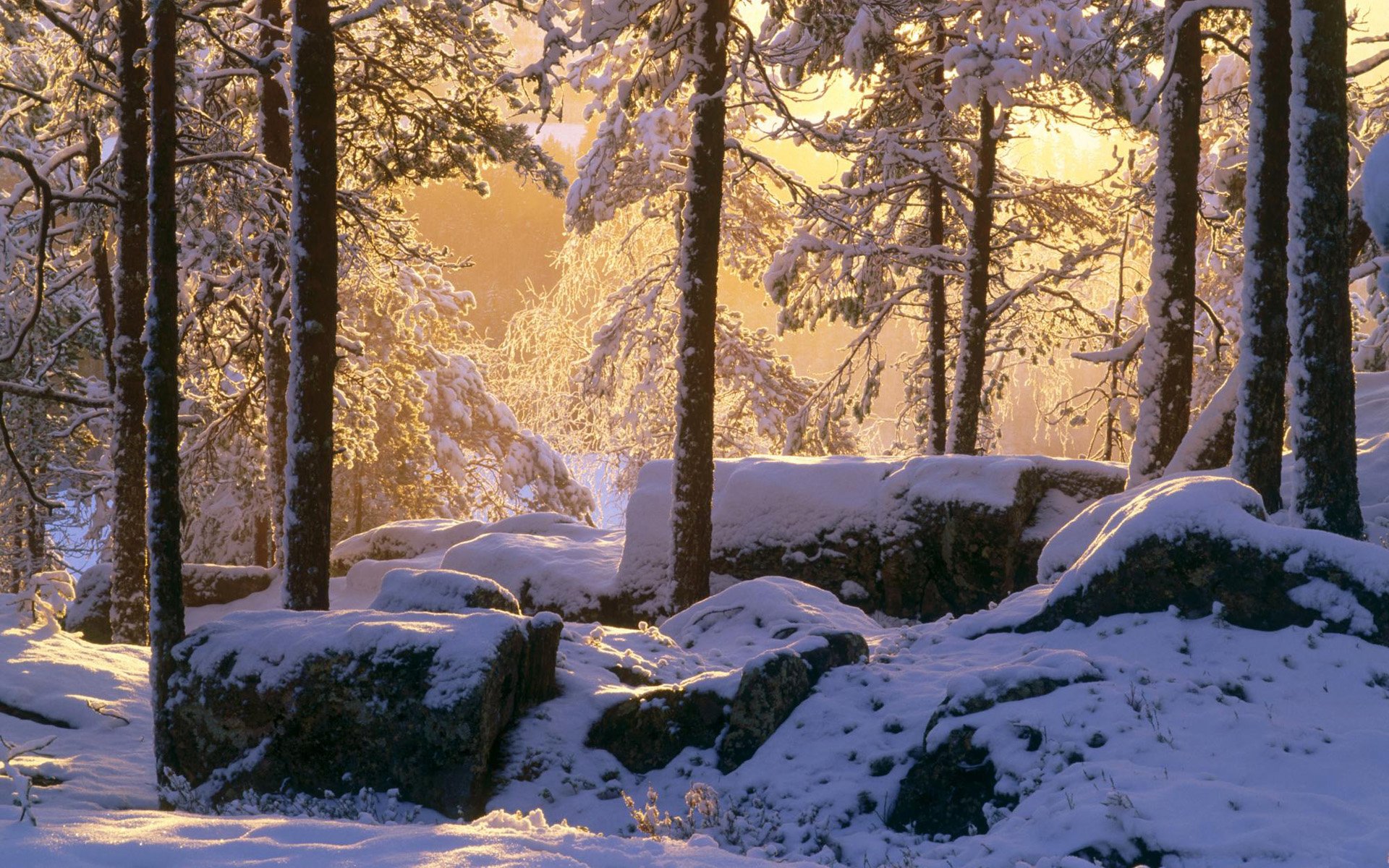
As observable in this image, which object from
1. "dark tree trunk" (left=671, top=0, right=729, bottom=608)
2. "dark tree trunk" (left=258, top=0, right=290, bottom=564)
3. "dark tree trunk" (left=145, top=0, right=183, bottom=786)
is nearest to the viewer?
"dark tree trunk" (left=145, top=0, right=183, bottom=786)

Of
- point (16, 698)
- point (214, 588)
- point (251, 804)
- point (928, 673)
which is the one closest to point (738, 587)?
point (928, 673)

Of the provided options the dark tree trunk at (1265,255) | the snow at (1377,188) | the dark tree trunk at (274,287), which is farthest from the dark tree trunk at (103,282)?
the snow at (1377,188)

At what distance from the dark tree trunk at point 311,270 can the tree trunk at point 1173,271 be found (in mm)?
8023

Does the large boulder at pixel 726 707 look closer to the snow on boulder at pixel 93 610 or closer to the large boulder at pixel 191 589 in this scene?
the snow on boulder at pixel 93 610

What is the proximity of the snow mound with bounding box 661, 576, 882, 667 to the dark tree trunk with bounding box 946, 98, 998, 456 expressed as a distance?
21.8 feet

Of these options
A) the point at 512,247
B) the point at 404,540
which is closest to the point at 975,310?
the point at 404,540

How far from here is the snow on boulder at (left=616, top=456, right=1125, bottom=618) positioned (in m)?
12.0

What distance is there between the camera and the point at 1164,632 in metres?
6.66

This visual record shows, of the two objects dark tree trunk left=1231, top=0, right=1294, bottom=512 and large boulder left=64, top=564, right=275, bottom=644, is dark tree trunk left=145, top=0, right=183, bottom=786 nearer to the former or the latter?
dark tree trunk left=1231, top=0, right=1294, bottom=512

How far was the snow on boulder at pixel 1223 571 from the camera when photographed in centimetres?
637

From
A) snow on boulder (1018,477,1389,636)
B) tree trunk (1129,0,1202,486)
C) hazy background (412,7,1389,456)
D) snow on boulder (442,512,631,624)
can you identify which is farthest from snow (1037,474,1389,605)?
hazy background (412,7,1389,456)

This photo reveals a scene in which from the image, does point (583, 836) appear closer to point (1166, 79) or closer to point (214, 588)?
point (1166, 79)

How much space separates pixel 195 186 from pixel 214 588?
30.3 feet

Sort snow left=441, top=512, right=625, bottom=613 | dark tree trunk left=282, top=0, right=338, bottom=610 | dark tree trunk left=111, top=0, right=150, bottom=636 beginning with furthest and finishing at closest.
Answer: snow left=441, top=512, right=625, bottom=613
dark tree trunk left=111, top=0, right=150, bottom=636
dark tree trunk left=282, top=0, right=338, bottom=610
